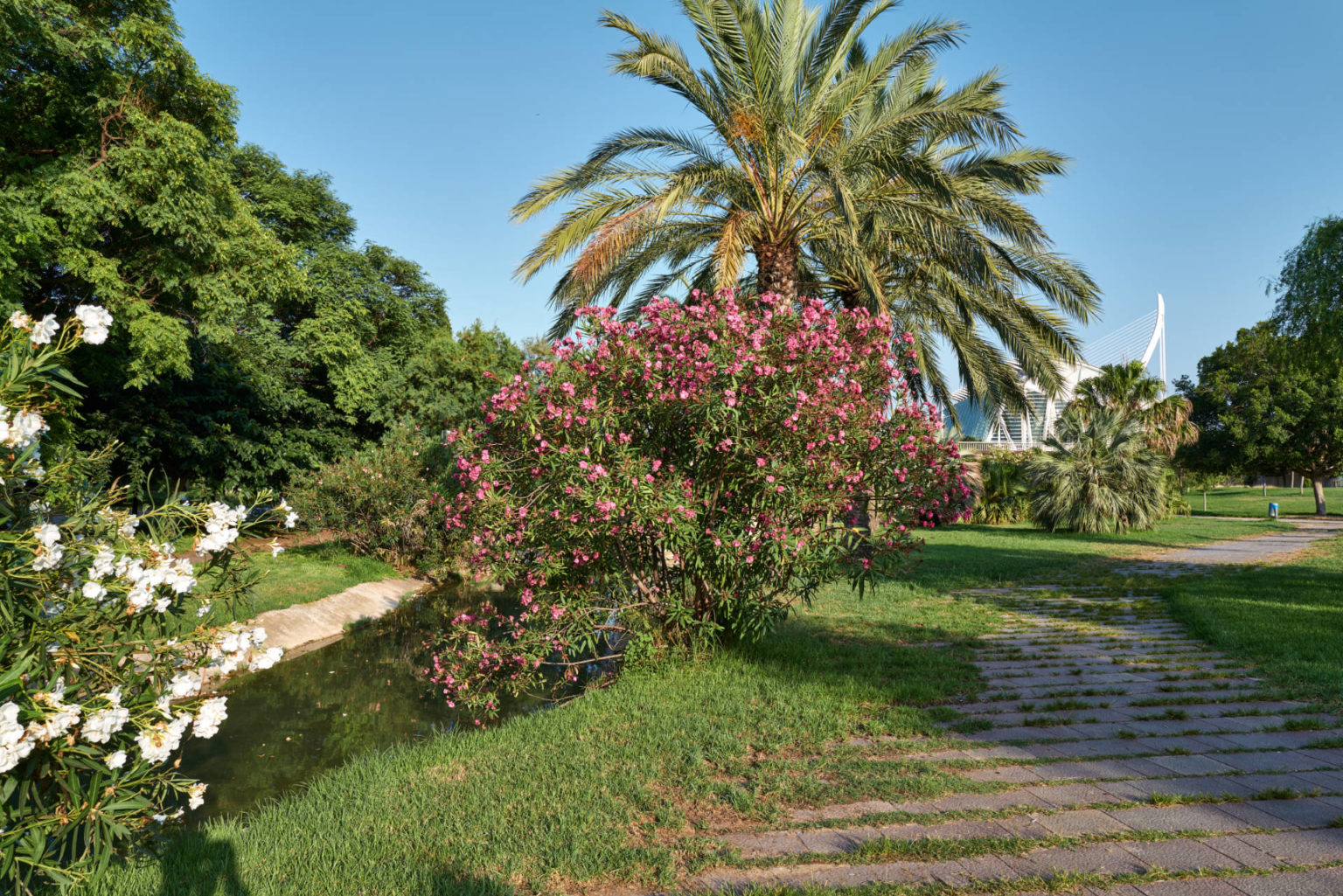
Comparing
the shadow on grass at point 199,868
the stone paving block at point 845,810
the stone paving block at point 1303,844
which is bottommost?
the shadow on grass at point 199,868

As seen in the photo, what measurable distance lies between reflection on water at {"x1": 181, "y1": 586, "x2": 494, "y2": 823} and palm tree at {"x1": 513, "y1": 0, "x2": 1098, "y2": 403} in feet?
18.6

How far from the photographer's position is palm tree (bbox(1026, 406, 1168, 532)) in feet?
61.7

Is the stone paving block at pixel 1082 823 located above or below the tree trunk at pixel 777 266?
below

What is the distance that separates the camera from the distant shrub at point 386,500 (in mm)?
14734

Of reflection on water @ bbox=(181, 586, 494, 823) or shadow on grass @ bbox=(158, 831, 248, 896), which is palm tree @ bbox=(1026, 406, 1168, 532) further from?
shadow on grass @ bbox=(158, 831, 248, 896)

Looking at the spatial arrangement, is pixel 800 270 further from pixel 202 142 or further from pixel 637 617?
pixel 202 142

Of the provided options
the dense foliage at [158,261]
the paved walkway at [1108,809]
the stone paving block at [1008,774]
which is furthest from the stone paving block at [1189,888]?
the dense foliage at [158,261]

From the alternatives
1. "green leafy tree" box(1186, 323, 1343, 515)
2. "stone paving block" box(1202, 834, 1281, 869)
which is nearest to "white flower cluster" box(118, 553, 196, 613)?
"stone paving block" box(1202, 834, 1281, 869)

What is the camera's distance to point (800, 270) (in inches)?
490

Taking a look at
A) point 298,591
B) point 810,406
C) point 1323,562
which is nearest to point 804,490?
point 810,406

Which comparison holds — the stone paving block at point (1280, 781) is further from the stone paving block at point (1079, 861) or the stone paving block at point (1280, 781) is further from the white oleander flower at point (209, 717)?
the white oleander flower at point (209, 717)

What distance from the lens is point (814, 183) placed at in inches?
410

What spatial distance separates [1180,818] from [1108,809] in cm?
28

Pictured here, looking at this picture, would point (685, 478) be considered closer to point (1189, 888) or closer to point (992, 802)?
point (992, 802)
